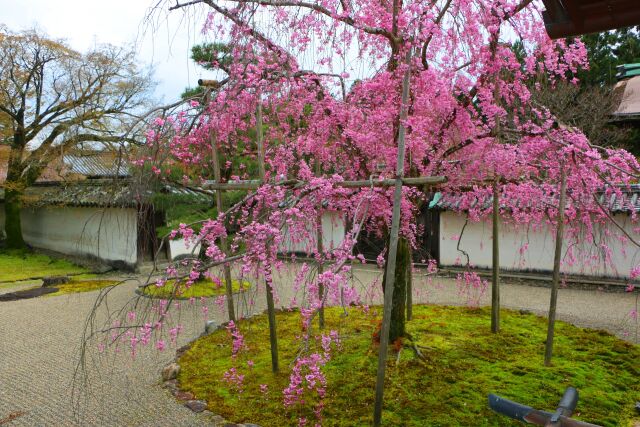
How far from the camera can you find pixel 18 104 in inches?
663

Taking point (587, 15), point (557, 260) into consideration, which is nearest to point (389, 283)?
point (587, 15)

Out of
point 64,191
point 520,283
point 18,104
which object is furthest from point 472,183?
point 18,104

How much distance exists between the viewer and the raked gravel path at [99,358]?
15.6 ft

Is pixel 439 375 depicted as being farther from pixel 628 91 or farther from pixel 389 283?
pixel 628 91

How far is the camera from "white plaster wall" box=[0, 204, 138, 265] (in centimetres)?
1477

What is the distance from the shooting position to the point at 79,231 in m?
17.4

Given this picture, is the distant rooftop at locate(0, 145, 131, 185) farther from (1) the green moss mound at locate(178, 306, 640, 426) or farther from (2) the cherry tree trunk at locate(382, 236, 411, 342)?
(2) the cherry tree trunk at locate(382, 236, 411, 342)

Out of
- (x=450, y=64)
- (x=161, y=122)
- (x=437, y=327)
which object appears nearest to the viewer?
(x=161, y=122)

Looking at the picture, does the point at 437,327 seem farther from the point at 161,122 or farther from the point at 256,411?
the point at 161,122

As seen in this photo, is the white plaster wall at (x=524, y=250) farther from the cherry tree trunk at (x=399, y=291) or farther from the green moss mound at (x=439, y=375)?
the cherry tree trunk at (x=399, y=291)

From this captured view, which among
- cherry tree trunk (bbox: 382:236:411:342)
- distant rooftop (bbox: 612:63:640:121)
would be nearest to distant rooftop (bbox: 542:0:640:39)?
cherry tree trunk (bbox: 382:236:411:342)

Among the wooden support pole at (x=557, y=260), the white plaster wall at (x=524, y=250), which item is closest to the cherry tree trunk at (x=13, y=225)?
the white plaster wall at (x=524, y=250)

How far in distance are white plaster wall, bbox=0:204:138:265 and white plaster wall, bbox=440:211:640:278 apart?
8.92 meters

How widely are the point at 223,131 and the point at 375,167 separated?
5.90 ft
